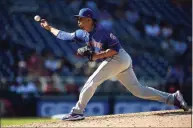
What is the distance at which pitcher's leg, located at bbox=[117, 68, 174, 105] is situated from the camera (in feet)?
26.0

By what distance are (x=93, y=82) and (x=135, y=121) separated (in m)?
0.81

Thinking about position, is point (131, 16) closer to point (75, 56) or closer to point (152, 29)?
point (152, 29)

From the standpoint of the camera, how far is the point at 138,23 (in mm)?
18031

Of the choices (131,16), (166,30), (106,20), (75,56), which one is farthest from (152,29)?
(75,56)

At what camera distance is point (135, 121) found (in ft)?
24.6

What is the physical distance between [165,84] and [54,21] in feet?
15.1

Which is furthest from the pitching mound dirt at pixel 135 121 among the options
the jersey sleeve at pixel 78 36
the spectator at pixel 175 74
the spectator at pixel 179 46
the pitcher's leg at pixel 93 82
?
the spectator at pixel 179 46

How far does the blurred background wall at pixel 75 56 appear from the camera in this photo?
51.4ft

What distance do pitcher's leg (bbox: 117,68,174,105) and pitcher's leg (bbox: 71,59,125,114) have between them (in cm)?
20

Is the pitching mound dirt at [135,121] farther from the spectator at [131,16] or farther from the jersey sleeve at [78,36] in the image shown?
the spectator at [131,16]

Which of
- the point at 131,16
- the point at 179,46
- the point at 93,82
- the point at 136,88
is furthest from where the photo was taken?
the point at 131,16

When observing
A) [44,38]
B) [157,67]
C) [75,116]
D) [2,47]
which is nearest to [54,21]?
[44,38]

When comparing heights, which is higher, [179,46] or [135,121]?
[179,46]

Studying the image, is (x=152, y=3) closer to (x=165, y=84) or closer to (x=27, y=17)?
(x=165, y=84)
